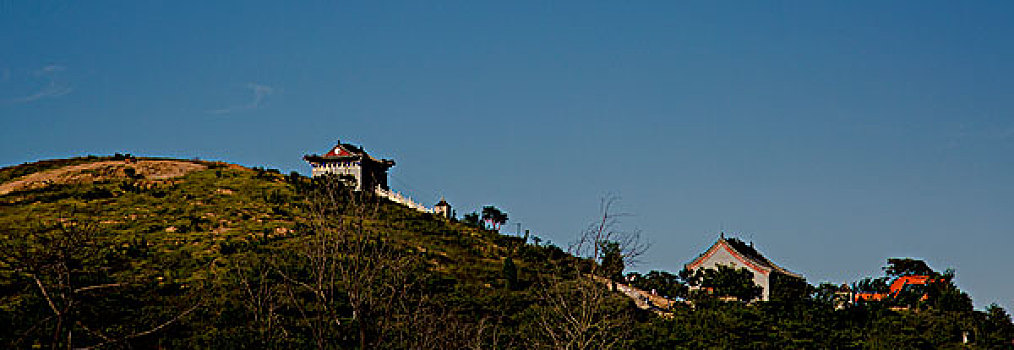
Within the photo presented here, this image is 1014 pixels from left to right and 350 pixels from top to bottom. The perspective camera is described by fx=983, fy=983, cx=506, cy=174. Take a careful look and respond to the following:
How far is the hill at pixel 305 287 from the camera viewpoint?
80.9 ft

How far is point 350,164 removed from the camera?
78438 mm

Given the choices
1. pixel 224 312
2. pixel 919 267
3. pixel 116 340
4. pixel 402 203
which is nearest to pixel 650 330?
pixel 224 312

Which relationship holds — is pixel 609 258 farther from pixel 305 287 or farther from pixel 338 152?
pixel 338 152

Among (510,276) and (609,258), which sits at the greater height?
(510,276)

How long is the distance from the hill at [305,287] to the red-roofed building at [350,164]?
2.99 meters

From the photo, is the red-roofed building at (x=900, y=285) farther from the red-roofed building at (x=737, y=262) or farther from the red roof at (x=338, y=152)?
the red roof at (x=338, y=152)

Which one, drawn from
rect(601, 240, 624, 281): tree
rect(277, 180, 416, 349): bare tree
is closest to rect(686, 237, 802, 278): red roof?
rect(277, 180, 416, 349): bare tree


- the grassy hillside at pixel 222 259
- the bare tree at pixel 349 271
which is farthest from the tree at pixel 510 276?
the bare tree at pixel 349 271

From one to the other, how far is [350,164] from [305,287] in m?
52.4

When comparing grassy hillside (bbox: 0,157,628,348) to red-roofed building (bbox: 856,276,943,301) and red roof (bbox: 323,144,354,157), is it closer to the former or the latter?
red roof (bbox: 323,144,354,157)

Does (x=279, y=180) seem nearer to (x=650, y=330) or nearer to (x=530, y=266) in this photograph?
(x=530, y=266)

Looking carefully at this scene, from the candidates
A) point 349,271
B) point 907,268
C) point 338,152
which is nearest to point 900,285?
point 907,268

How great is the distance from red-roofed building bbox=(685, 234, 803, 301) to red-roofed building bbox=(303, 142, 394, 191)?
88.6 ft

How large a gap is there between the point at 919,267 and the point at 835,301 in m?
7.56
